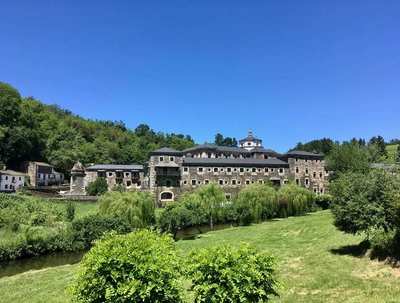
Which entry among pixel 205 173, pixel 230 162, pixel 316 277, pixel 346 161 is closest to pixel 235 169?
pixel 230 162

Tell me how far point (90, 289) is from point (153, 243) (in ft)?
5.74

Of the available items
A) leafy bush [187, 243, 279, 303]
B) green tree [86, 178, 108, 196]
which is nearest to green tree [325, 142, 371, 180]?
green tree [86, 178, 108, 196]

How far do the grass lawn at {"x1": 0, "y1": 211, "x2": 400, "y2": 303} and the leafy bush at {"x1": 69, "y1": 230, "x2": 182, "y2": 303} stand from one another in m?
2.87

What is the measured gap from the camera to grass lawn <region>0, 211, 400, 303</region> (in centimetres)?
971

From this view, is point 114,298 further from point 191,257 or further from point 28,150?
point 28,150

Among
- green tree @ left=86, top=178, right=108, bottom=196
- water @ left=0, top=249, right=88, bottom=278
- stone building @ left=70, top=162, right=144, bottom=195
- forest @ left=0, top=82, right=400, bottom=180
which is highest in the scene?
forest @ left=0, top=82, right=400, bottom=180

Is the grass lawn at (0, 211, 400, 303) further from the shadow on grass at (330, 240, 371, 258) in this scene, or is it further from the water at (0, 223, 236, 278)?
the water at (0, 223, 236, 278)

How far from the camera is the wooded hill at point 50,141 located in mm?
60688

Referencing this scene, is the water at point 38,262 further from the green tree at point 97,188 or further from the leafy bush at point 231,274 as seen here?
the green tree at point 97,188

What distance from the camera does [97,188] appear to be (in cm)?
5281

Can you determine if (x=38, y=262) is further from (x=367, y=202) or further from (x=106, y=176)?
(x=106, y=176)

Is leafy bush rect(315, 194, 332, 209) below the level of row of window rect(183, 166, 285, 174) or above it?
below

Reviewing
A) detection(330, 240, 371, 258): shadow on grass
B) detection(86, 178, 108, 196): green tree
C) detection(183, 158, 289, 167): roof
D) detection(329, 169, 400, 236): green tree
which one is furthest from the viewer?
detection(86, 178, 108, 196): green tree

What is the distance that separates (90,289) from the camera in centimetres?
655
